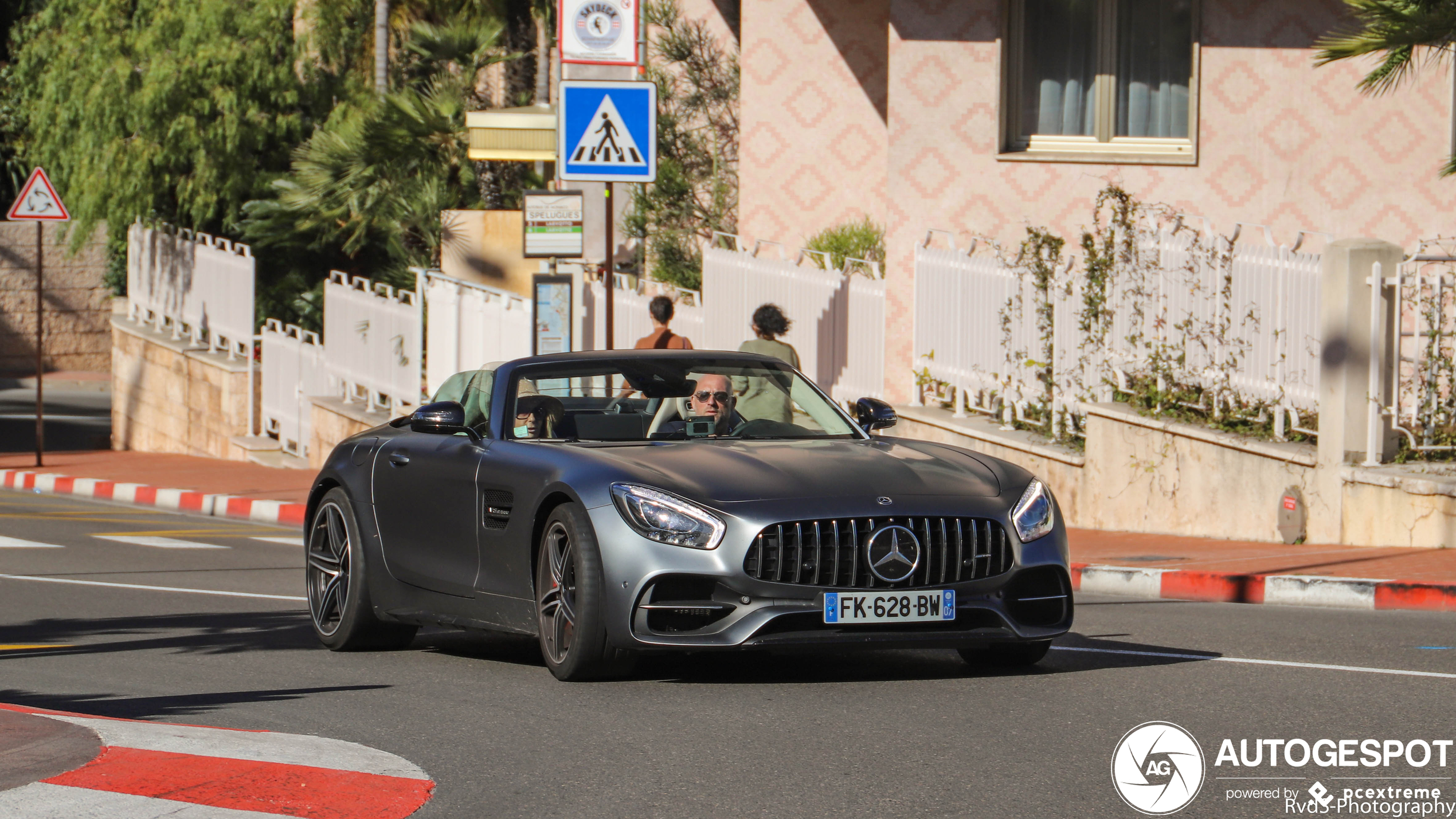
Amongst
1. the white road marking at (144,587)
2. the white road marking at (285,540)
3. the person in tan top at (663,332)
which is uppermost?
the person in tan top at (663,332)

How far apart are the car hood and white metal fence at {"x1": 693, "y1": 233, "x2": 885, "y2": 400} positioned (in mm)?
8579

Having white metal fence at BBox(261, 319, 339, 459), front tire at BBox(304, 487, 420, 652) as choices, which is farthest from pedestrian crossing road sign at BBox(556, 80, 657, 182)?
white metal fence at BBox(261, 319, 339, 459)

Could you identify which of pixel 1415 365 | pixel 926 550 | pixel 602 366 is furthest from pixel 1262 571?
pixel 926 550

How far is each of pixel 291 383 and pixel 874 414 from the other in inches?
667

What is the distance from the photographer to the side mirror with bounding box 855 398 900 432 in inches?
333

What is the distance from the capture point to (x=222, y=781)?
17.9 ft

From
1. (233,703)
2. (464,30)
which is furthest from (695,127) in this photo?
(233,703)

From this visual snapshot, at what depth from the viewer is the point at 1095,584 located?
11.9 meters

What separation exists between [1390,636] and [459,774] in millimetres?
4897

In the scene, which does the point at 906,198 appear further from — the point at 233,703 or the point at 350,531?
the point at 233,703

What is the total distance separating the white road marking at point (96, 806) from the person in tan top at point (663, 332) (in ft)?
31.7

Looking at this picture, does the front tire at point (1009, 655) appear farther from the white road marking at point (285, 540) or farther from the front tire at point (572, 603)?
the white road marking at point (285, 540)

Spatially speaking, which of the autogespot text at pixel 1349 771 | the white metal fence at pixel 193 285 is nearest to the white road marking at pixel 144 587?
the autogespot text at pixel 1349 771

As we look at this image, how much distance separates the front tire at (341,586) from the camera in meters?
8.80
